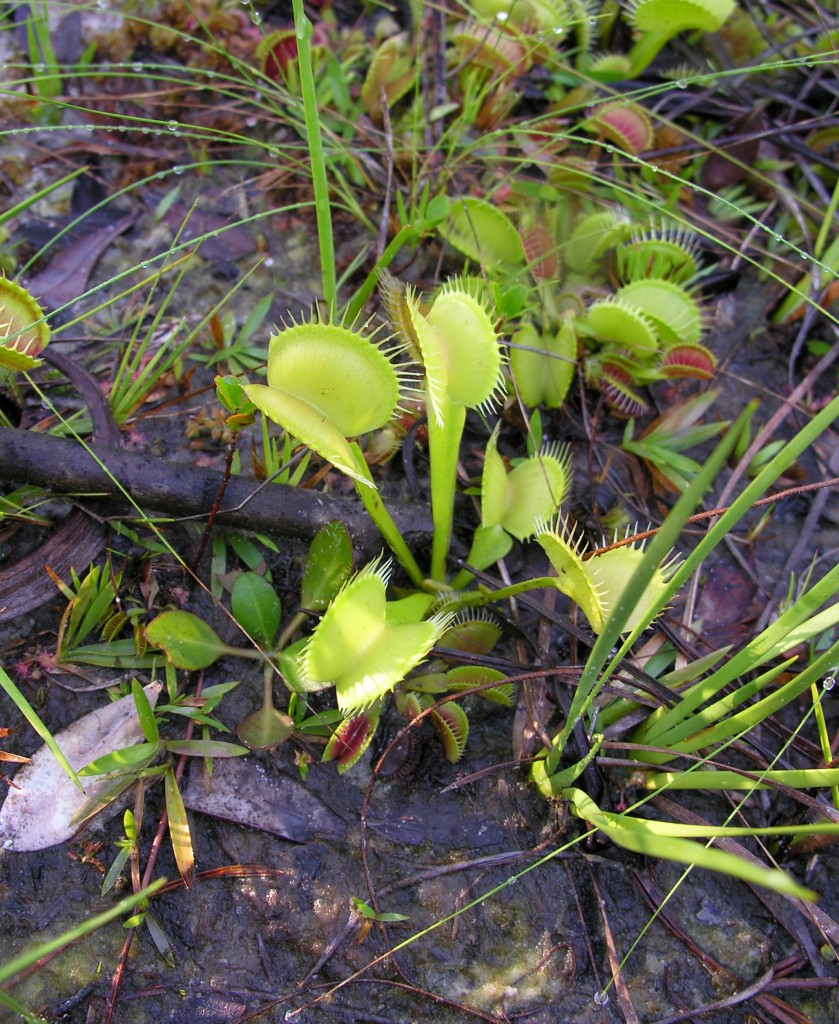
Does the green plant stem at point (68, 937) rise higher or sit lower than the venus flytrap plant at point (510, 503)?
higher

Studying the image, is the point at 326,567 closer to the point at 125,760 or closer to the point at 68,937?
the point at 125,760

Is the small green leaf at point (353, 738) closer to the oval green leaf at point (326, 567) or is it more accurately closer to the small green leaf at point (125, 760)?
the oval green leaf at point (326, 567)

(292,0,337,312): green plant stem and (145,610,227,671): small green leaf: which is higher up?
(292,0,337,312): green plant stem

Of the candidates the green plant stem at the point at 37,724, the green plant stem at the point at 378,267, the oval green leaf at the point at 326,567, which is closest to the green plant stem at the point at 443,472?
the oval green leaf at the point at 326,567

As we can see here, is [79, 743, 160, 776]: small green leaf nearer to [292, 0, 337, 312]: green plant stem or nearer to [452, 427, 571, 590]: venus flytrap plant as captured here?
[452, 427, 571, 590]: venus flytrap plant

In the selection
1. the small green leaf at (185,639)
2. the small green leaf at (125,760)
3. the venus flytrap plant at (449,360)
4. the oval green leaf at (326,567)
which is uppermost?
the venus flytrap plant at (449,360)

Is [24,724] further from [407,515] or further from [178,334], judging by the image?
[178,334]

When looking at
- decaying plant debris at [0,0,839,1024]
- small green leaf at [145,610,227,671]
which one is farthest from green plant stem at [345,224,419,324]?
small green leaf at [145,610,227,671]

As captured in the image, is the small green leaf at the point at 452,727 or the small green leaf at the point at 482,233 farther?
the small green leaf at the point at 482,233
